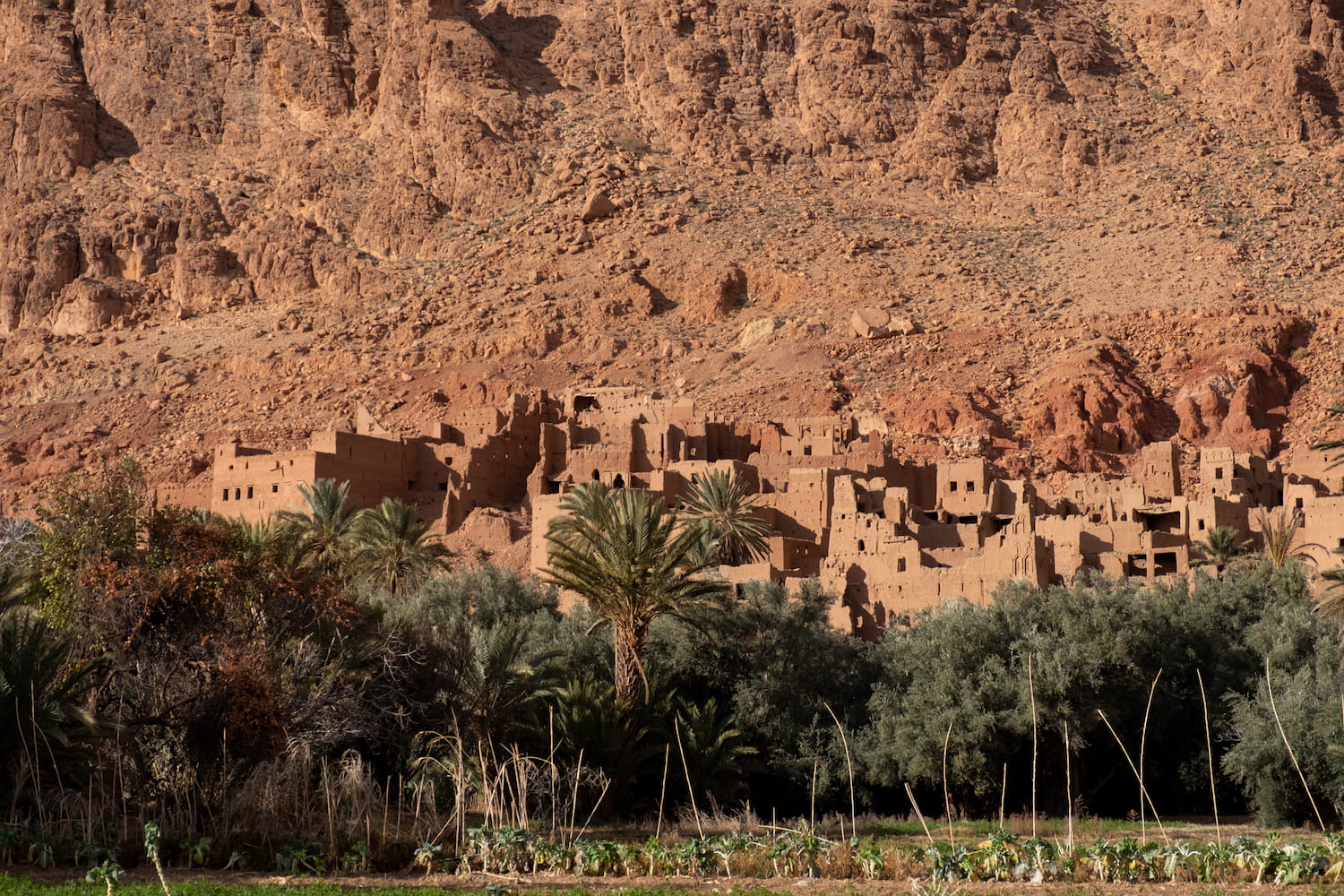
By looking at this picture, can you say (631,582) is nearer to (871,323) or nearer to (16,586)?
(16,586)

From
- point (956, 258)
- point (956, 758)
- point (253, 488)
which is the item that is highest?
point (956, 258)

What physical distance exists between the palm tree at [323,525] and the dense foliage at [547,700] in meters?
0.29

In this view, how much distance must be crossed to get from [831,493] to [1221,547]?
312 inches

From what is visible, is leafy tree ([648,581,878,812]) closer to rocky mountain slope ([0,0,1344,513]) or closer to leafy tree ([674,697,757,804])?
leafy tree ([674,697,757,804])

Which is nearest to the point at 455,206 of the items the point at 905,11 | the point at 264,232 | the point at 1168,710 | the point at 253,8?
the point at 264,232

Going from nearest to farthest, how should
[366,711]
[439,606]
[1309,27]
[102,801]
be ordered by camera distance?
[102,801], [366,711], [439,606], [1309,27]

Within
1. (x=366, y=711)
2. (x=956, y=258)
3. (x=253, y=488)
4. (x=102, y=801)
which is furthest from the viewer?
(x=956, y=258)

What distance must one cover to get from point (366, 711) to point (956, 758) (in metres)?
8.33

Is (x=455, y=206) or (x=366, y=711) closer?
(x=366, y=711)

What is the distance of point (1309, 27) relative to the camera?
8288cm

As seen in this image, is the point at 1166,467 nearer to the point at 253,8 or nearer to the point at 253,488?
the point at 253,488

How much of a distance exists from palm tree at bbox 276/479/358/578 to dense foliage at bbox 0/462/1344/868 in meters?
0.29

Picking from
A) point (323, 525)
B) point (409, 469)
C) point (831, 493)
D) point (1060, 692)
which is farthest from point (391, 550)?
point (1060, 692)

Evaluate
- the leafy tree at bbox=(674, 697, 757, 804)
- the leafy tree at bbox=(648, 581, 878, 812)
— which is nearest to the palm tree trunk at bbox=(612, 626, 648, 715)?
the leafy tree at bbox=(674, 697, 757, 804)
